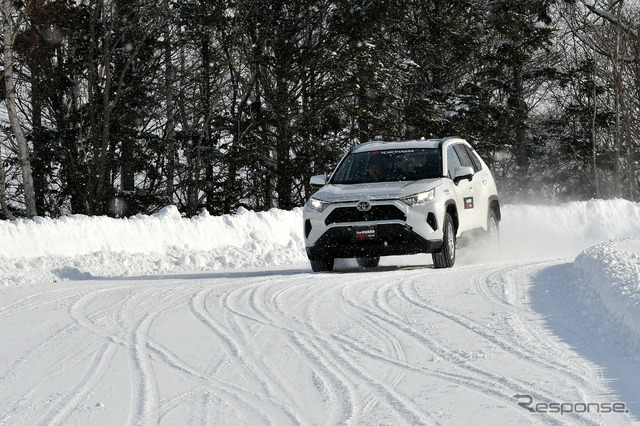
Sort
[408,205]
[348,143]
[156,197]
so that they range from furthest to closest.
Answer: [348,143] → [156,197] → [408,205]

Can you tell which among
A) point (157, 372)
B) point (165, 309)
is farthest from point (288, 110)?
point (157, 372)

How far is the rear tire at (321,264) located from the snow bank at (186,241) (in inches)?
103

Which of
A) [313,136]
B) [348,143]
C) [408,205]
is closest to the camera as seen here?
[408,205]

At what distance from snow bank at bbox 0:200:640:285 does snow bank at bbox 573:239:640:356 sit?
169 inches

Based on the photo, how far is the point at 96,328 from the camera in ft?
25.6

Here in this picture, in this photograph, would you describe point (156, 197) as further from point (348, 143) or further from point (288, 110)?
point (348, 143)

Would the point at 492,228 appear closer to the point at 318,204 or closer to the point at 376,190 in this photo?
the point at 376,190

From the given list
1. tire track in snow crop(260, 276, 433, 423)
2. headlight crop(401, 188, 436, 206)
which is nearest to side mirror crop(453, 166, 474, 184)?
headlight crop(401, 188, 436, 206)

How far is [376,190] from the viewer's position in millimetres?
11508

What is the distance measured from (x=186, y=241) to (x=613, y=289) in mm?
10378

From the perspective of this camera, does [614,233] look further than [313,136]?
No

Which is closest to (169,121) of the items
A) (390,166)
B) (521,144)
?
(521,144)

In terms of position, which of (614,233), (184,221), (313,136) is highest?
(313,136)

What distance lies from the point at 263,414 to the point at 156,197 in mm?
23933
